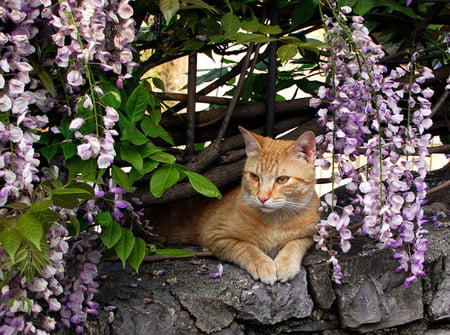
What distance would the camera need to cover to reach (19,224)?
130 cm

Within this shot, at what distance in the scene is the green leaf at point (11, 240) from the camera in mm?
1280

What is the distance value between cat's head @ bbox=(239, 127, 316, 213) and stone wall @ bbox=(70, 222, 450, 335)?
8.9 inches

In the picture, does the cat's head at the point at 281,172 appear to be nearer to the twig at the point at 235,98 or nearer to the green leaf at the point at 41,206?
the twig at the point at 235,98

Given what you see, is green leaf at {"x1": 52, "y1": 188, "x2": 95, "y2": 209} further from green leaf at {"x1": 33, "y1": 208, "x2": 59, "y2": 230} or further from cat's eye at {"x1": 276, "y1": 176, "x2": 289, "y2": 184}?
cat's eye at {"x1": 276, "y1": 176, "x2": 289, "y2": 184}

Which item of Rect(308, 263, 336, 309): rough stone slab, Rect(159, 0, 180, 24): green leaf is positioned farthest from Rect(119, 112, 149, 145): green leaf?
Rect(308, 263, 336, 309): rough stone slab

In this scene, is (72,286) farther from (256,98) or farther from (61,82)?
(256,98)

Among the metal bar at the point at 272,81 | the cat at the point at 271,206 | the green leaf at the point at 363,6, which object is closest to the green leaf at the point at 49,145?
the cat at the point at 271,206

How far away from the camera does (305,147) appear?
2229 millimetres

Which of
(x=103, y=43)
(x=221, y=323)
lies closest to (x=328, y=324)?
(x=221, y=323)

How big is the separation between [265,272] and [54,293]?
72cm

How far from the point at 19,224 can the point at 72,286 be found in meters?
0.49

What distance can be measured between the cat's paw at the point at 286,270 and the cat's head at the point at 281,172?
23 cm

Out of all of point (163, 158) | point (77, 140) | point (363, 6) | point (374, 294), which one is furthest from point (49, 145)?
point (374, 294)

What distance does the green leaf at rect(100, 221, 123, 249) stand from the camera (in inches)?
64.9
